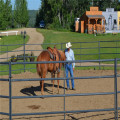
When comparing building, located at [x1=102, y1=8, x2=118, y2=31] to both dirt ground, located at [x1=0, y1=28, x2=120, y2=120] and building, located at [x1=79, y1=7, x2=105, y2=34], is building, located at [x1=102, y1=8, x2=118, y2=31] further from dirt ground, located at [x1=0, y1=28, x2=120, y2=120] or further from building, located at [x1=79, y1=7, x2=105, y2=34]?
dirt ground, located at [x1=0, y1=28, x2=120, y2=120]

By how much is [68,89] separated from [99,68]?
5498 mm

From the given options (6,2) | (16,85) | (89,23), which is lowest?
(16,85)

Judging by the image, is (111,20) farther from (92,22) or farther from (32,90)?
(32,90)

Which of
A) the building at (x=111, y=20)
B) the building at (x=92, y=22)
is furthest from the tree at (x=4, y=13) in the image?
the building at (x=111, y=20)

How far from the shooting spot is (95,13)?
168ft

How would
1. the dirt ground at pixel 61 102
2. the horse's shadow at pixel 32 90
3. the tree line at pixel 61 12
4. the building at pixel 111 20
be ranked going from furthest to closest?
the tree line at pixel 61 12 < the building at pixel 111 20 < the horse's shadow at pixel 32 90 < the dirt ground at pixel 61 102

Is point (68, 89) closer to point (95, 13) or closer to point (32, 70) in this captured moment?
point (32, 70)

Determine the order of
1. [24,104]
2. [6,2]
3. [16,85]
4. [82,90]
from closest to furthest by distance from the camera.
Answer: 1. [24,104]
2. [82,90]
3. [16,85]
4. [6,2]

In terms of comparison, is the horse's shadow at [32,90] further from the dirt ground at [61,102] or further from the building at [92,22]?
the building at [92,22]

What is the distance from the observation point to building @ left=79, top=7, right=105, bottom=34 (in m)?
47.3

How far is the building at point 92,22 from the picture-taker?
155ft

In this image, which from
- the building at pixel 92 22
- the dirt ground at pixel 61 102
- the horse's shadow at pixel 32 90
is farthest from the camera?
the building at pixel 92 22

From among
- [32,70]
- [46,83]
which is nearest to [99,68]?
[32,70]

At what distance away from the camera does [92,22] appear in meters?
51.8
